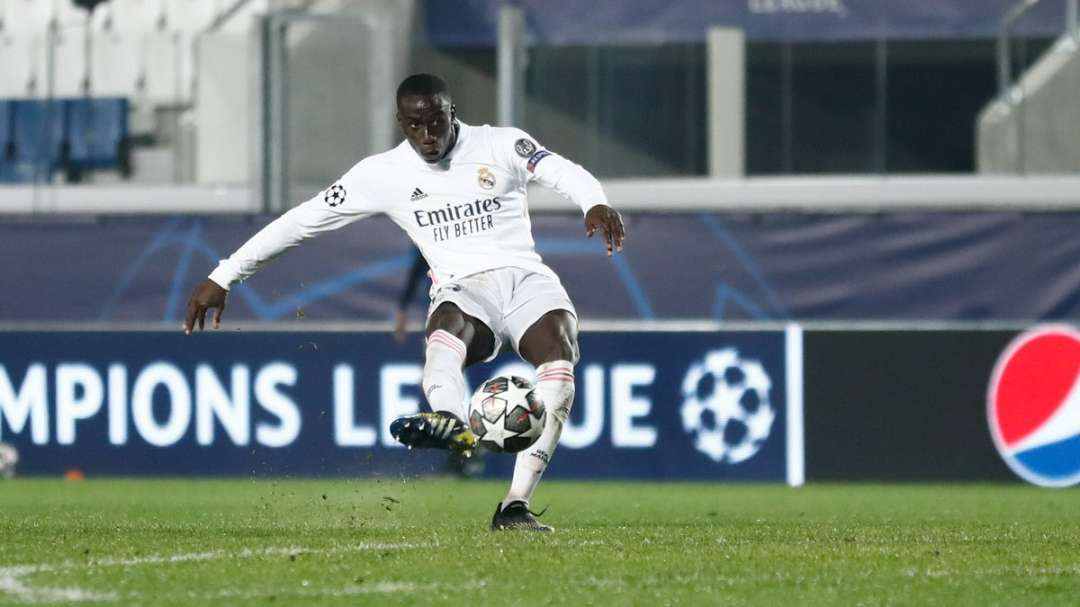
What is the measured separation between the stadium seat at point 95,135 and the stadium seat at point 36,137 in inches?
3.5

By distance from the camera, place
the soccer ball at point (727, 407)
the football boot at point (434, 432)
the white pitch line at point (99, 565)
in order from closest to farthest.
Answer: the white pitch line at point (99, 565)
the football boot at point (434, 432)
the soccer ball at point (727, 407)

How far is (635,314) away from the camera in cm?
1566

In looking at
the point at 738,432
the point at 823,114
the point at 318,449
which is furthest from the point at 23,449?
the point at 823,114

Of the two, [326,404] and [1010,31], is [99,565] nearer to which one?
[326,404]

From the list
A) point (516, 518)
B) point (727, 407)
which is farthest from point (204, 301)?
point (727, 407)

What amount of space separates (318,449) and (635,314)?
3.44 metres

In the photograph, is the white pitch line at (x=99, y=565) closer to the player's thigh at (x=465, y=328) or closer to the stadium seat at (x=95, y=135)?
the player's thigh at (x=465, y=328)

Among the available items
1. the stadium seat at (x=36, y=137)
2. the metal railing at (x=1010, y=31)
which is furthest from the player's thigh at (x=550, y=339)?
the stadium seat at (x=36, y=137)

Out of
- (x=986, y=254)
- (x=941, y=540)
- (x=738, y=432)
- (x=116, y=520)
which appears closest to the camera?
(x=941, y=540)

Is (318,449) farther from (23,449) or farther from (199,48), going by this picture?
(199,48)

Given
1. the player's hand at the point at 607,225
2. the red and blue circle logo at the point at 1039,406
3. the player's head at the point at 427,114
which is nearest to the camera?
the player's hand at the point at 607,225

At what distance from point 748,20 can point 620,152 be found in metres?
1.55

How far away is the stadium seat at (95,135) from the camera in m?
17.4

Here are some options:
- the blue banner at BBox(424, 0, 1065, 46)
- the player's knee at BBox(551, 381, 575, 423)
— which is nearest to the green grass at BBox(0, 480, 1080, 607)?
the player's knee at BBox(551, 381, 575, 423)
